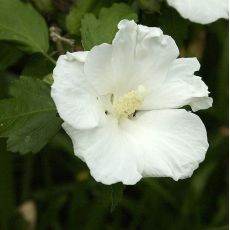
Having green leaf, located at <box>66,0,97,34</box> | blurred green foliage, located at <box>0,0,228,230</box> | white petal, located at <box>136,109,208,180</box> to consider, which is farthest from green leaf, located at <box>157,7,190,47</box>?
white petal, located at <box>136,109,208,180</box>

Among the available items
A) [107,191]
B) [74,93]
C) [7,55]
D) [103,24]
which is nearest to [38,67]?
[7,55]

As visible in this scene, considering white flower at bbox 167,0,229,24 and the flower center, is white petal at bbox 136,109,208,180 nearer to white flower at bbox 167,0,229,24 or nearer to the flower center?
the flower center

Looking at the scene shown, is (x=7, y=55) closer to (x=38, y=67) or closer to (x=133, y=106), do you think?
(x=38, y=67)

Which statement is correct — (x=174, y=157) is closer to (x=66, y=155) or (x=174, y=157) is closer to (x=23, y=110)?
(x=23, y=110)

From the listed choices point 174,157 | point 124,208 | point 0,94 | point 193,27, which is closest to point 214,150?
point 124,208

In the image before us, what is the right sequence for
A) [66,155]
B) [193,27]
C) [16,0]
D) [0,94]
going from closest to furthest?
[16,0] → [0,94] → [193,27] → [66,155]

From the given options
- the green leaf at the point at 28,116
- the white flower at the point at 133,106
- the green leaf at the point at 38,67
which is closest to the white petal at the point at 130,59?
the white flower at the point at 133,106
